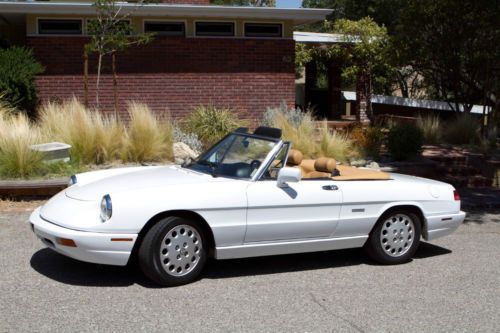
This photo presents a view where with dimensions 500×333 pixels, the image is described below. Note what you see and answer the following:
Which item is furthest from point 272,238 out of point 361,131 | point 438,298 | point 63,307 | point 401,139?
point 361,131

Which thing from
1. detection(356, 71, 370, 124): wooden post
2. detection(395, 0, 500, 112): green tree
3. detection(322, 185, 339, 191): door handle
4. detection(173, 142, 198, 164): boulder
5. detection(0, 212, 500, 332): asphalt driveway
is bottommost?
detection(0, 212, 500, 332): asphalt driveway

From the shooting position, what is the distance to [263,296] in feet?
18.3

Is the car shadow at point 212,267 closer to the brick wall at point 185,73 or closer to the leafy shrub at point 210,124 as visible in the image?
the leafy shrub at point 210,124

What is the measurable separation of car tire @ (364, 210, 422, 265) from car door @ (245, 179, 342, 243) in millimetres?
564

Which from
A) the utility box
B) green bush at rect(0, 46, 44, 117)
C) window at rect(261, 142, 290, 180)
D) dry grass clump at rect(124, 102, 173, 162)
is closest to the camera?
window at rect(261, 142, 290, 180)

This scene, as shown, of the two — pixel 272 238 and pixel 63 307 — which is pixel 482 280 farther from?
pixel 63 307

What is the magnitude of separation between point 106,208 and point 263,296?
5.01 feet

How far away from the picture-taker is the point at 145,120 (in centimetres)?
1150

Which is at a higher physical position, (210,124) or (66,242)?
(210,124)

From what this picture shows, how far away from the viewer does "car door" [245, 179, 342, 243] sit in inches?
235

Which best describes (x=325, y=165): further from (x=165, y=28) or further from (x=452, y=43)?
(x=452, y=43)

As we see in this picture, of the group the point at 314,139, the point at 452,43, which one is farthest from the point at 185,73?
the point at 452,43

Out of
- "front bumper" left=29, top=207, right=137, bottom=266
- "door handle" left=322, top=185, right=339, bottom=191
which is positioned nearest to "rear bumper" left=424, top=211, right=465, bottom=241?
"door handle" left=322, top=185, right=339, bottom=191

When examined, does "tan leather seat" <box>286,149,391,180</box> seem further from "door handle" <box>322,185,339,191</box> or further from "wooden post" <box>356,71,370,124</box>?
"wooden post" <box>356,71,370,124</box>
